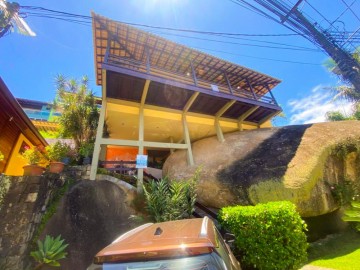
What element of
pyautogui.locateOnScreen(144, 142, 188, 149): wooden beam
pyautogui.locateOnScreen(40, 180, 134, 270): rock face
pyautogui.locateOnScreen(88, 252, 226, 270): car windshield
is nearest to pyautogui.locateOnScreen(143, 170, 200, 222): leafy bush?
pyautogui.locateOnScreen(40, 180, 134, 270): rock face

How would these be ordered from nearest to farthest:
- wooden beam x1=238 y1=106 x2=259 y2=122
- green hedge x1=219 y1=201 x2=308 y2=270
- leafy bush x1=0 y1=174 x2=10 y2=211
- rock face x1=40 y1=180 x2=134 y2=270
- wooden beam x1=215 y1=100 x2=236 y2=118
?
green hedge x1=219 y1=201 x2=308 y2=270 → rock face x1=40 y1=180 x2=134 y2=270 → leafy bush x1=0 y1=174 x2=10 y2=211 → wooden beam x1=215 y1=100 x2=236 y2=118 → wooden beam x1=238 y1=106 x2=259 y2=122

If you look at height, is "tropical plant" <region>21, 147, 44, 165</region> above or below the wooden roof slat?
below

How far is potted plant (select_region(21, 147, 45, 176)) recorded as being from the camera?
7.11 m

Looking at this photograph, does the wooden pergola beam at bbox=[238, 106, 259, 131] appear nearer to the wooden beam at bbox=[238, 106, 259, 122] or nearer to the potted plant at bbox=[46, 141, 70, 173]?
the wooden beam at bbox=[238, 106, 259, 122]

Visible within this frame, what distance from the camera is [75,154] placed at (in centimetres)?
912

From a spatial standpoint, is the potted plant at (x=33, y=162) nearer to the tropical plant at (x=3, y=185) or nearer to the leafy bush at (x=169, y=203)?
the tropical plant at (x=3, y=185)

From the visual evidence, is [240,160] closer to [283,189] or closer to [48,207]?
A: [283,189]

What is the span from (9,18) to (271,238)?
39.0ft

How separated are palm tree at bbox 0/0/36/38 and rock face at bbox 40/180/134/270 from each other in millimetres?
6968

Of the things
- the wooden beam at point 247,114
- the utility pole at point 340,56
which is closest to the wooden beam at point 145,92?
the wooden beam at point 247,114

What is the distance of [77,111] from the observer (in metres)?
11.2

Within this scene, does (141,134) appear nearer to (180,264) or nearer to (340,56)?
(180,264)

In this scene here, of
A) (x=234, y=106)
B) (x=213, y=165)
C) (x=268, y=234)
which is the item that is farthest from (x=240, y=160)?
(x=268, y=234)

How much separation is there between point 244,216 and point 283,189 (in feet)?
8.43
